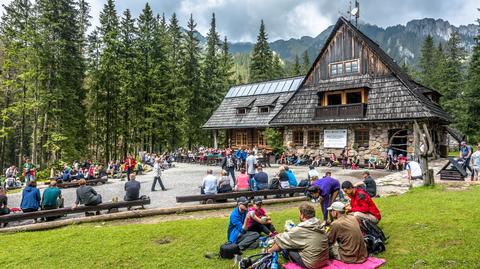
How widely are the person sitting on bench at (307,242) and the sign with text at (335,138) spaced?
19.6 metres

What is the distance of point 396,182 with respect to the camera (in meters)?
14.6

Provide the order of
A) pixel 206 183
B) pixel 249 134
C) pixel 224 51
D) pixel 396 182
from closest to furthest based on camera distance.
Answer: pixel 206 183, pixel 396 182, pixel 249 134, pixel 224 51

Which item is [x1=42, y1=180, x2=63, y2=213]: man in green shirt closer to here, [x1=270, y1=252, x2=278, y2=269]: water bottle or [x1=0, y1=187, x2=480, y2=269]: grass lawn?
[x1=0, y1=187, x2=480, y2=269]: grass lawn

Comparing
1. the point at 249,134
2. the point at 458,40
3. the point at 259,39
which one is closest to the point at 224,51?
the point at 259,39

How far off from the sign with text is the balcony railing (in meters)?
1.20

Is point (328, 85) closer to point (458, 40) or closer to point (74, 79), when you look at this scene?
point (74, 79)

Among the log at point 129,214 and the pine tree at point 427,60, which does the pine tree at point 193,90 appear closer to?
the log at point 129,214

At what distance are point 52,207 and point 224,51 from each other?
166 feet

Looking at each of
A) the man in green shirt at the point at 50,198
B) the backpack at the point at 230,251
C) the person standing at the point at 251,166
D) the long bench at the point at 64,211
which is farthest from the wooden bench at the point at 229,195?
the backpack at the point at 230,251

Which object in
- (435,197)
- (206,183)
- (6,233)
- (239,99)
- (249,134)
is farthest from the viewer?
(239,99)

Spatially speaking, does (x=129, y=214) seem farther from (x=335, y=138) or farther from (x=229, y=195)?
(x=335, y=138)

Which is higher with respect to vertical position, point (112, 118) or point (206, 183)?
point (112, 118)

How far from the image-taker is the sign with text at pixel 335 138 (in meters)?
23.8

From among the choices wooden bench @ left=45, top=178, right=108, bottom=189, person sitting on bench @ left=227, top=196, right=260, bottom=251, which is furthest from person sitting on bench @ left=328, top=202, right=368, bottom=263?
wooden bench @ left=45, top=178, right=108, bottom=189
